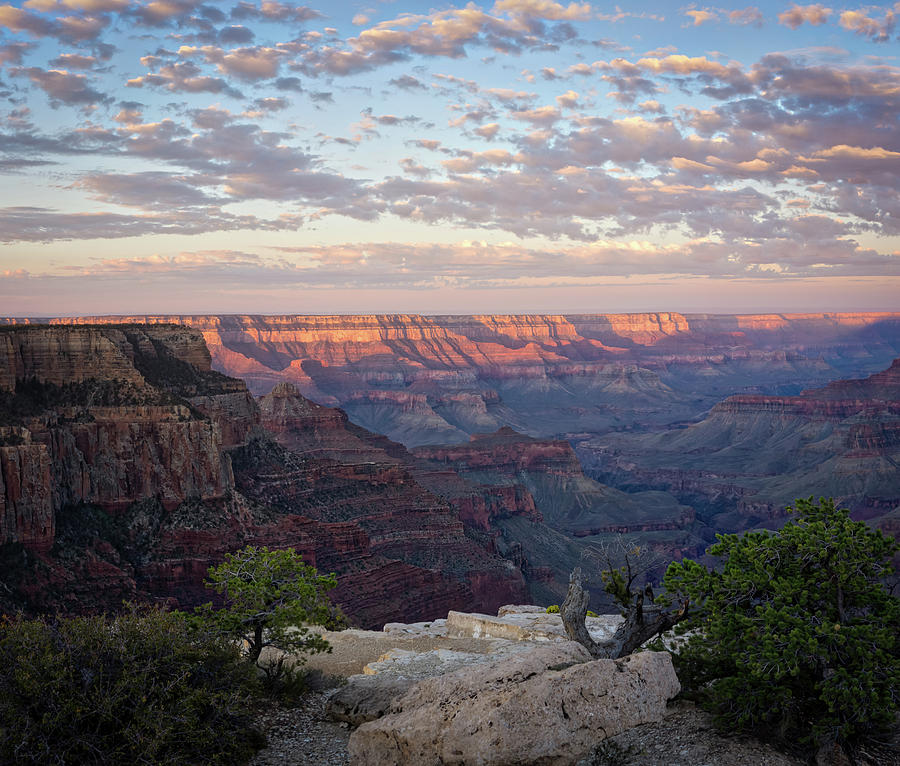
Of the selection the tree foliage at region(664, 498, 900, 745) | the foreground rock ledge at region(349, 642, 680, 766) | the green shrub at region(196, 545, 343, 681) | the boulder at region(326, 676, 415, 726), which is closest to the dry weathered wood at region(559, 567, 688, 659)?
the tree foliage at region(664, 498, 900, 745)

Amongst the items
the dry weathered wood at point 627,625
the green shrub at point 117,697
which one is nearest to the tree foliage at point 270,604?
the green shrub at point 117,697

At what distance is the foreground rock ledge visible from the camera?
1566 centimetres

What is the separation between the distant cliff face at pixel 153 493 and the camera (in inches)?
1829

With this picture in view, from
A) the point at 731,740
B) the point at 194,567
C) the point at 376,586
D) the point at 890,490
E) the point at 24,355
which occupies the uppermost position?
the point at 24,355

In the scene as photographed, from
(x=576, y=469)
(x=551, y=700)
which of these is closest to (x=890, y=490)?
(x=576, y=469)

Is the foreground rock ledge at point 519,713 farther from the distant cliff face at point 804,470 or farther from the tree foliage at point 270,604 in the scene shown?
the distant cliff face at point 804,470

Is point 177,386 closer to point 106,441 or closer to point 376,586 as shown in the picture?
point 106,441

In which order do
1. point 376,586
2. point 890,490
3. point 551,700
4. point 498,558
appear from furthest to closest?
point 890,490 → point 498,558 → point 376,586 → point 551,700

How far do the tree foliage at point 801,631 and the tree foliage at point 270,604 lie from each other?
1059 cm

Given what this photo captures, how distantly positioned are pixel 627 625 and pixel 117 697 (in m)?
12.0

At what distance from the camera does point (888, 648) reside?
56.4 ft

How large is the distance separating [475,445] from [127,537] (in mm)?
104797

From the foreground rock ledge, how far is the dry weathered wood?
336 centimetres

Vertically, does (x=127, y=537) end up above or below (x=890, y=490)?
above
